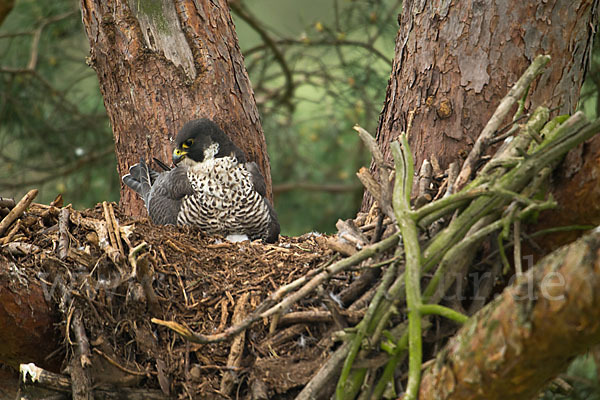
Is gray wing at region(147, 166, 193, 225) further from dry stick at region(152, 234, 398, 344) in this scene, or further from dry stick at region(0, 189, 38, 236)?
dry stick at region(152, 234, 398, 344)

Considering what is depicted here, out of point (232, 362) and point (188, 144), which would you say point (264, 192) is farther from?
point (232, 362)

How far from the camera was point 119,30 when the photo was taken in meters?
3.37

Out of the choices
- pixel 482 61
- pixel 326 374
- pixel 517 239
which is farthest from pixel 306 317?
pixel 482 61

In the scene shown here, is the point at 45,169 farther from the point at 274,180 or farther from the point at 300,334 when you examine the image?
the point at 300,334

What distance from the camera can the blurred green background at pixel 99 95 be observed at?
5.28 meters

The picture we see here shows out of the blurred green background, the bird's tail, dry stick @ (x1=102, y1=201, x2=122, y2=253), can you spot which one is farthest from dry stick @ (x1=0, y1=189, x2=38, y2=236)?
the blurred green background

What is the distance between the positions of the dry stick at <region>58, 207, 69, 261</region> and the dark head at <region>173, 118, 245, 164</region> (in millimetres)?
912

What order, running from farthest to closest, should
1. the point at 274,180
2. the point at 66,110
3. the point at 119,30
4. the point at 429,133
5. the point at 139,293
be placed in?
the point at 274,180 < the point at 66,110 < the point at 119,30 < the point at 429,133 < the point at 139,293

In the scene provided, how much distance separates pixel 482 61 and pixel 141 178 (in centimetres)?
187

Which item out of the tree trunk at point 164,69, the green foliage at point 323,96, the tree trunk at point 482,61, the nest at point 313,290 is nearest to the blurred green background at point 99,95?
the green foliage at point 323,96

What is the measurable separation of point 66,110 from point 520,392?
15.7 feet

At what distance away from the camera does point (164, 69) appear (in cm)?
339

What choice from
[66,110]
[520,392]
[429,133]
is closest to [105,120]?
[66,110]

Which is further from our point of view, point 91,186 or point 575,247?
point 91,186
